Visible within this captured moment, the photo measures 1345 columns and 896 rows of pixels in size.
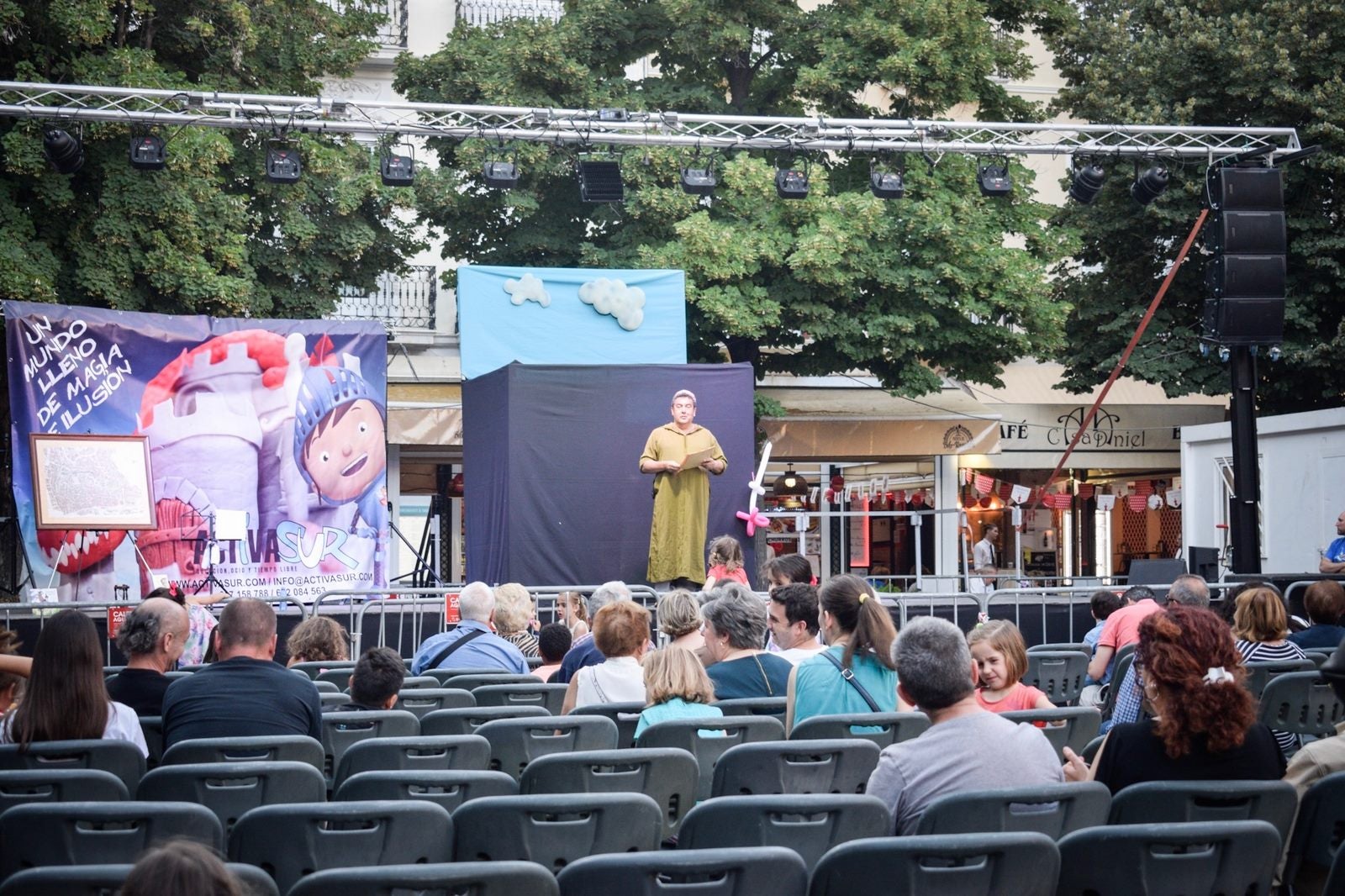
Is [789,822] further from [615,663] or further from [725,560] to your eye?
[725,560]

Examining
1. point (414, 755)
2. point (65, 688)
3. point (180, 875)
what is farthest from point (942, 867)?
point (65, 688)

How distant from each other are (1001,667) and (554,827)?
7.80 ft

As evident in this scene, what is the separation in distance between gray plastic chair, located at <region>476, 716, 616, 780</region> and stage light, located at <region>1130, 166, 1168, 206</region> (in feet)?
37.4

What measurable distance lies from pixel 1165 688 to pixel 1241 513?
10.5 metres

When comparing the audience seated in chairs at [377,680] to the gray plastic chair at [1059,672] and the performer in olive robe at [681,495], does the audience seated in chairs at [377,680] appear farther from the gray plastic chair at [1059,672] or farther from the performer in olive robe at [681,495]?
the performer in olive robe at [681,495]

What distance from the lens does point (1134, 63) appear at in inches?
805

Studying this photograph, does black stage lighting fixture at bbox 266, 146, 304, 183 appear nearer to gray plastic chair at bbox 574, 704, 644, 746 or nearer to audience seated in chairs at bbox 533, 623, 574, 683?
audience seated in chairs at bbox 533, 623, 574, 683

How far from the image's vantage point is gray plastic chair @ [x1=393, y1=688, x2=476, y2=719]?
19.2ft

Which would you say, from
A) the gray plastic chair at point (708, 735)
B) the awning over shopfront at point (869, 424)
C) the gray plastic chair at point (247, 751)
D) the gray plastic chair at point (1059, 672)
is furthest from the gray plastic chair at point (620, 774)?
the awning over shopfront at point (869, 424)

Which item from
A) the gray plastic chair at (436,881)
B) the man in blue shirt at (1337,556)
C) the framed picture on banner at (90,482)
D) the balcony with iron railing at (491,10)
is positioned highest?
the balcony with iron railing at (491,10)

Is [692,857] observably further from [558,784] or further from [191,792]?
[191,792]

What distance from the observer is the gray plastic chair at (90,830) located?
125 inches

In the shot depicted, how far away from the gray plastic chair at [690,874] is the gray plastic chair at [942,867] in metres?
0.07

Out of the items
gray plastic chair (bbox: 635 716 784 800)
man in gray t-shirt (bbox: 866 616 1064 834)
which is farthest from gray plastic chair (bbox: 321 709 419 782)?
man in gray t-shirt (bbox: 866 616 1064 834)
